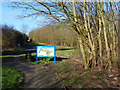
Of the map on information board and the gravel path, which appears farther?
the map on information board

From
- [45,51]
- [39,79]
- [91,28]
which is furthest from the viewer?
[45,51]

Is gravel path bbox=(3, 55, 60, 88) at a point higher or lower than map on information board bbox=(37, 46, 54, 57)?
lower

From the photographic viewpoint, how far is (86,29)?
7.10 m

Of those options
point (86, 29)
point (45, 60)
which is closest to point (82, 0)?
point (86, 29)

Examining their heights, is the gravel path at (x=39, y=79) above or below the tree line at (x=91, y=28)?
below

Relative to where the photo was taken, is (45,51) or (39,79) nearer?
(39,79)

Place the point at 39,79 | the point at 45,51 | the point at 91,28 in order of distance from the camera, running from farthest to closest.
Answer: the point at 45,51 → the point at 91,28 → the point at 39,79

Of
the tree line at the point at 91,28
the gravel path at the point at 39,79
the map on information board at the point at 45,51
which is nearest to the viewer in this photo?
the gravel path at the point at 39,79

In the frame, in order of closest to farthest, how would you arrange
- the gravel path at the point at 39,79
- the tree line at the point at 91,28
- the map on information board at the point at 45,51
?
1. the gravel path at the point at 39,79
2. the tree line at the point at 91,28
3. the map on information board at the point at 45,51

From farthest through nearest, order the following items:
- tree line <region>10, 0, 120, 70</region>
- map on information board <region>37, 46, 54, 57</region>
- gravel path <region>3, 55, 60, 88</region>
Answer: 1. map on information board <region>37, 46, 54, 57</region>
2. tree line <region>10, 0, 120, 70</region>
3. gravel path <region>3, 55, 60, 88</region>

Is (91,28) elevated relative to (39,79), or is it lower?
elevated

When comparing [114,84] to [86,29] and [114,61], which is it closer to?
[114,61]

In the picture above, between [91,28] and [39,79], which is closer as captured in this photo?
[39,79]

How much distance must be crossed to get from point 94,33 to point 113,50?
4.81 ft
